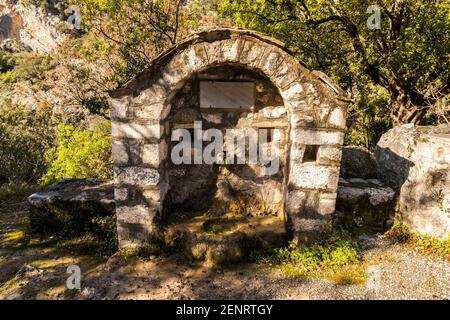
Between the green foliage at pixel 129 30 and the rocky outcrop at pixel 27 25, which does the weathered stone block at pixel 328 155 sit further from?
the rocky outcrop at pixel 27 25

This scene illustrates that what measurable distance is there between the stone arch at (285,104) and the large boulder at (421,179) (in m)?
1.26

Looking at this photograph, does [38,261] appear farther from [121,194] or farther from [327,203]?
[327,203]

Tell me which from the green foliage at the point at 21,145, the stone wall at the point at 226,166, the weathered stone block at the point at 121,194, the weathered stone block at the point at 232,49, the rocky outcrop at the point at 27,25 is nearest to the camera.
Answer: the weathered stone block at the point at 232,49

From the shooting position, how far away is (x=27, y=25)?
4078 centimetres

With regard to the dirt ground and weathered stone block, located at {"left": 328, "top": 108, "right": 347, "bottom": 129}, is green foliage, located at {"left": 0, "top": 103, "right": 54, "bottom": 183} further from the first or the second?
weathered stone block, located at {"left": 328, "top": 108, "right": 347, "bottom": 129}

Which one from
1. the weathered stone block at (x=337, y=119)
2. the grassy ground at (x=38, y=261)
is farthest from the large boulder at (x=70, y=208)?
the weathered stone block at (x=337, y=119)

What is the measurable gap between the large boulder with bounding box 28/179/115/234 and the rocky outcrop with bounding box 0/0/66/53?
133 feet

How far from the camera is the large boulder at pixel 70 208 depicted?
16.1 feet

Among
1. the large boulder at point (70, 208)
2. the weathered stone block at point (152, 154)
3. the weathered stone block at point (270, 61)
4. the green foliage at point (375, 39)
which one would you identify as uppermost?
the green foliage at point (375, 39)

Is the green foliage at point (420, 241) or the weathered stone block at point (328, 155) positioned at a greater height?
the weathered stone block at point (328, 155)

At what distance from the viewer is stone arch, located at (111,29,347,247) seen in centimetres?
377

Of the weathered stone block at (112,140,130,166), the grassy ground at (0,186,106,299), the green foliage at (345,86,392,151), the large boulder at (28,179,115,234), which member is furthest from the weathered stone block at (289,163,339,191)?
the green foliage at (345,86,392,151)

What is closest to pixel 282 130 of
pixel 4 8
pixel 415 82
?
pixel 415 82

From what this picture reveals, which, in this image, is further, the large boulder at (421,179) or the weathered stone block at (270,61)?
the large boulder at (421,179)
